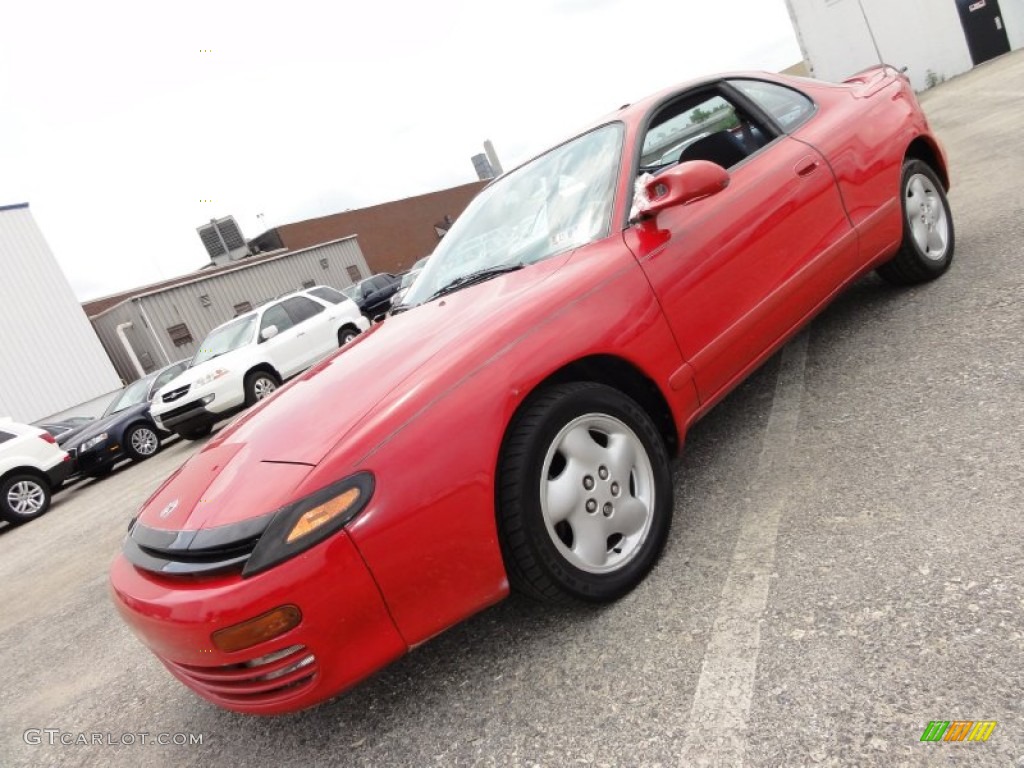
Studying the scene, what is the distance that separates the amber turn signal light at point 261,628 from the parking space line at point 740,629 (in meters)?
0.97

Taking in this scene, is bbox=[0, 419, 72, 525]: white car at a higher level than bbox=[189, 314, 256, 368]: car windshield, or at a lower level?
lower

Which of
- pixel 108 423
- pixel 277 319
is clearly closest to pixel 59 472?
pixel 108 423

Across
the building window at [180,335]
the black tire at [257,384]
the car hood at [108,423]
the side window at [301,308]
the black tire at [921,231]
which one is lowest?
the black tire at [921,231]

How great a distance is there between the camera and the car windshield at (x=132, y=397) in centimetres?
1208

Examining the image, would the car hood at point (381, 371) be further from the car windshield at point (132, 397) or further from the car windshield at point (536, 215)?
the car windshield at point (132, 397)

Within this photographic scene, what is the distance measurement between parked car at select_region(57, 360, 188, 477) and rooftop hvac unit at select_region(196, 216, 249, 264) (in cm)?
2942

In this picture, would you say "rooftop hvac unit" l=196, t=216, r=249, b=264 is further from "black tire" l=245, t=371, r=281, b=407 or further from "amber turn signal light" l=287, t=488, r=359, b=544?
"amber turn signal light" l=287, t=488, r=359, b=544

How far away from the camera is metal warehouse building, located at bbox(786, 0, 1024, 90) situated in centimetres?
1853

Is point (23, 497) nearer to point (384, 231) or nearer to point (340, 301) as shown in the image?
point (340, 301)

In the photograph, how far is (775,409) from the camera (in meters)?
3.21

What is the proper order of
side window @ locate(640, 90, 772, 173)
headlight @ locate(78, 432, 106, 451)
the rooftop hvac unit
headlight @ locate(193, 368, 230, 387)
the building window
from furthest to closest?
the rooftop hvac unit < the building window < headlight @ locate(78, 432, 106, 451) < headlight @ locate(193, 368, 230, 387) < side window @ locate(640, 90, 772, 173)

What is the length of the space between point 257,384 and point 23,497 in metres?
3.33

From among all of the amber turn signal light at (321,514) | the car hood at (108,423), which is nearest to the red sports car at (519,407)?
the amber turn signal light at (321,514)

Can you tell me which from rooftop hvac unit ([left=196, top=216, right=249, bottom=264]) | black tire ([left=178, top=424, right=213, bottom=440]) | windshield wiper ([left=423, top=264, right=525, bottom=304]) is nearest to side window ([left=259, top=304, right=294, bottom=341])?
black tire ([left=178, top=424, right=213, bottom=440])
